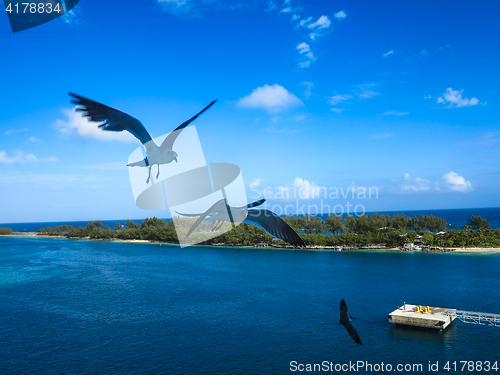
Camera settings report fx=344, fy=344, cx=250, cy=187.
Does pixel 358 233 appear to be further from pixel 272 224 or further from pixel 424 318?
pixel 272 224

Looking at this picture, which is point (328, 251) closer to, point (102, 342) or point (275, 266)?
point (275, 266)

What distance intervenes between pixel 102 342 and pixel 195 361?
7.73 m

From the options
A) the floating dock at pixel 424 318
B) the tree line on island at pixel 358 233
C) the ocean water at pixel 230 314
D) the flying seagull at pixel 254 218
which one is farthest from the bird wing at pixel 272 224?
the tree line on island at pixel 358 233

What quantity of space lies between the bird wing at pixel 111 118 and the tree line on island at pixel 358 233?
69443 mm

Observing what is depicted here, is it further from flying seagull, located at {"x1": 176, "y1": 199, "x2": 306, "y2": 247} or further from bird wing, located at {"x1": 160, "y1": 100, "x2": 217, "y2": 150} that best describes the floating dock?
bird wing, located at {"x1": 160, "y1": 100, "x2": 217, "y2": 150}

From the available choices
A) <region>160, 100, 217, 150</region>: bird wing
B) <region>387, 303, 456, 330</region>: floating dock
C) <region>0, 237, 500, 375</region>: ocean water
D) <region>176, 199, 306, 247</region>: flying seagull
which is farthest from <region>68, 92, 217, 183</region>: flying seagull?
<region>387, 303, 456, 330</region>: floating dock

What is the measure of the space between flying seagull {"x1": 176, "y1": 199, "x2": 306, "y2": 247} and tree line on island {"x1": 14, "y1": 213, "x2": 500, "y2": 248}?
6742 centimetres

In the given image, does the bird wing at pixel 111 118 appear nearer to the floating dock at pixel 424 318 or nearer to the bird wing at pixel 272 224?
the bird wing at pixel 272 224

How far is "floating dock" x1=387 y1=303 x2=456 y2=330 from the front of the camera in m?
25.3

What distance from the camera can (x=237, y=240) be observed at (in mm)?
81125

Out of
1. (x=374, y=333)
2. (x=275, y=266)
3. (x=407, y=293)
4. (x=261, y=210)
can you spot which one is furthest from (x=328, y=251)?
(x=261, y=210)

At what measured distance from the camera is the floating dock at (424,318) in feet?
83.1

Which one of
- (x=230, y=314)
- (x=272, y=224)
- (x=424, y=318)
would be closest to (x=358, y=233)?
(x=424, y=318)

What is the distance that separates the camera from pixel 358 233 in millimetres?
80312
